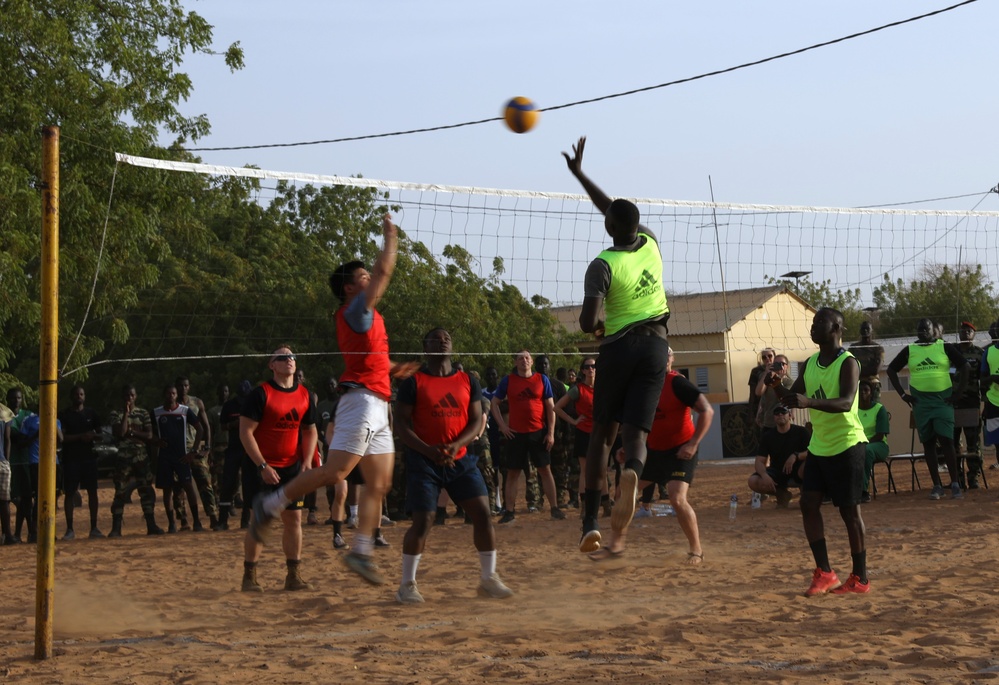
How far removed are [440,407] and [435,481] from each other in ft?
1.77

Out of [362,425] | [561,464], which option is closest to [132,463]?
[561,464]

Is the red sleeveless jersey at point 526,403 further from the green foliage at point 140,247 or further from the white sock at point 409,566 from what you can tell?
the white sock at point 409,566

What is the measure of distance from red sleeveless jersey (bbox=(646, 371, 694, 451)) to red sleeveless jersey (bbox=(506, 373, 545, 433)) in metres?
3.61

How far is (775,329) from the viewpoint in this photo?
4175cm

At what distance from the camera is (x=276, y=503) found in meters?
7.60

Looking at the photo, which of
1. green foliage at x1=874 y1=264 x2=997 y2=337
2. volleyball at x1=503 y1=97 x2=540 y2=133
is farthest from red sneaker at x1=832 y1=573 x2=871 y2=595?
green foliage at x1=874 y1=264 x2=997 y2=337

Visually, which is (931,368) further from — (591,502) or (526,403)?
(591,502)

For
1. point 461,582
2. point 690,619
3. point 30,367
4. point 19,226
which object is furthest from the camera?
point 30,367

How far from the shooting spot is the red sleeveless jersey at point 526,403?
44.8 ft

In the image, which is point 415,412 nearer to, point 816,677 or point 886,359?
point 816,677

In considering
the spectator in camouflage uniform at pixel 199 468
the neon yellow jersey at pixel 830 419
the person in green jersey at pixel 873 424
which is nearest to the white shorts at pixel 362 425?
the neon yellow jersey at pixel 830 419

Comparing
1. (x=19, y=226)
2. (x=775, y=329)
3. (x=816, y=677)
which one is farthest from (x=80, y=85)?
(x=775, y=329)

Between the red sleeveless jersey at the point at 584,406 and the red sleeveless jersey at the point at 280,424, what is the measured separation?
16.4 feet

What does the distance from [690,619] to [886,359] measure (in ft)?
71.8
